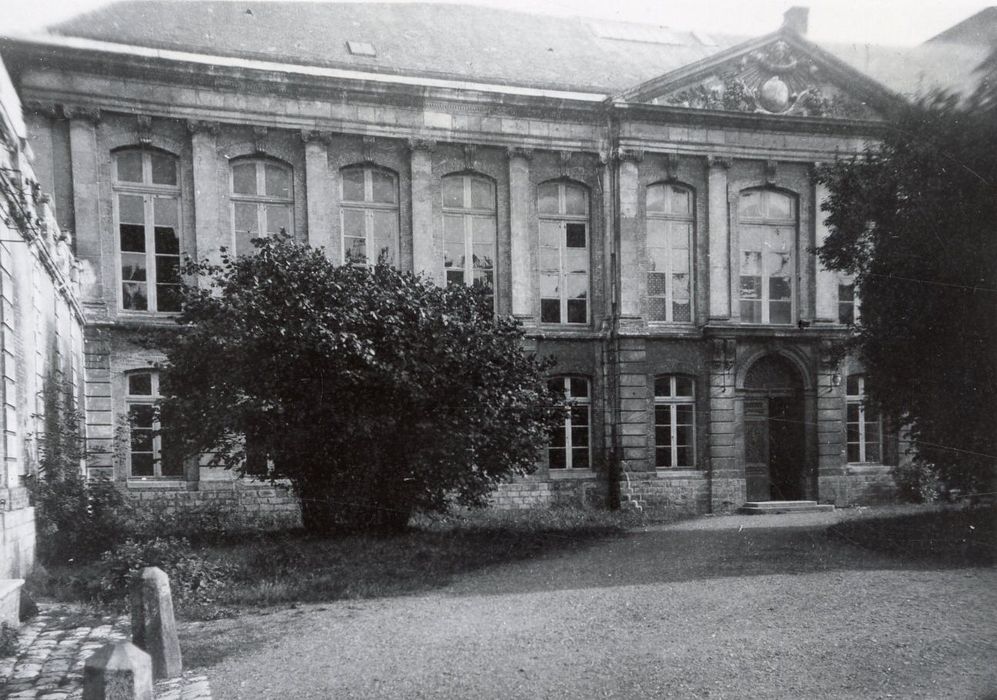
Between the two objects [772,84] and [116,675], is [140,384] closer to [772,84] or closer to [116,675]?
[116,675]

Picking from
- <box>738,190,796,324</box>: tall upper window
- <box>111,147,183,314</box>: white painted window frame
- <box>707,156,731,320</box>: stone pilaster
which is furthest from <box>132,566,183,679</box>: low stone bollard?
<box>738,190,796,324</box>: tall upper window

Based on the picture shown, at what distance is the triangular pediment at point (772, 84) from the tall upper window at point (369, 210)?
5.66 m

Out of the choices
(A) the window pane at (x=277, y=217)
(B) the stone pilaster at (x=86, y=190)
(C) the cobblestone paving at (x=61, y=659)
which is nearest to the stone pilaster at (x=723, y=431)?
(A) the window pane at (x=277, y=217)

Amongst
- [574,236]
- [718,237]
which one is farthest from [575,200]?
[718,237]

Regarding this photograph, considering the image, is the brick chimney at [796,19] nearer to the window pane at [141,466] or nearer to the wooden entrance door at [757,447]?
the wooden entrance door at [757,447]

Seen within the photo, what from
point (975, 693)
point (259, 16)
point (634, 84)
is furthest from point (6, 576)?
point (634, 84)

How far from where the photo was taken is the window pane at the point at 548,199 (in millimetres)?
18328

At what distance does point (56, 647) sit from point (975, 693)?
6821mm

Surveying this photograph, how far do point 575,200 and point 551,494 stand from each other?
674 centimetres

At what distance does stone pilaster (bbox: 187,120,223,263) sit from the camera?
16.2 m

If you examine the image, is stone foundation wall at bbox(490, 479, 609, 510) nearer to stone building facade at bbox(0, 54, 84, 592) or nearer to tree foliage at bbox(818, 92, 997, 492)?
tree foliage at bbox(818, 92, 997, 492)

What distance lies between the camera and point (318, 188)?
16.9 meters

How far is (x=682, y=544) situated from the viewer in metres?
11.9

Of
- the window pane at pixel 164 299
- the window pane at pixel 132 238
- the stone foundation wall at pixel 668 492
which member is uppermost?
the window pane at pixel 132 238
